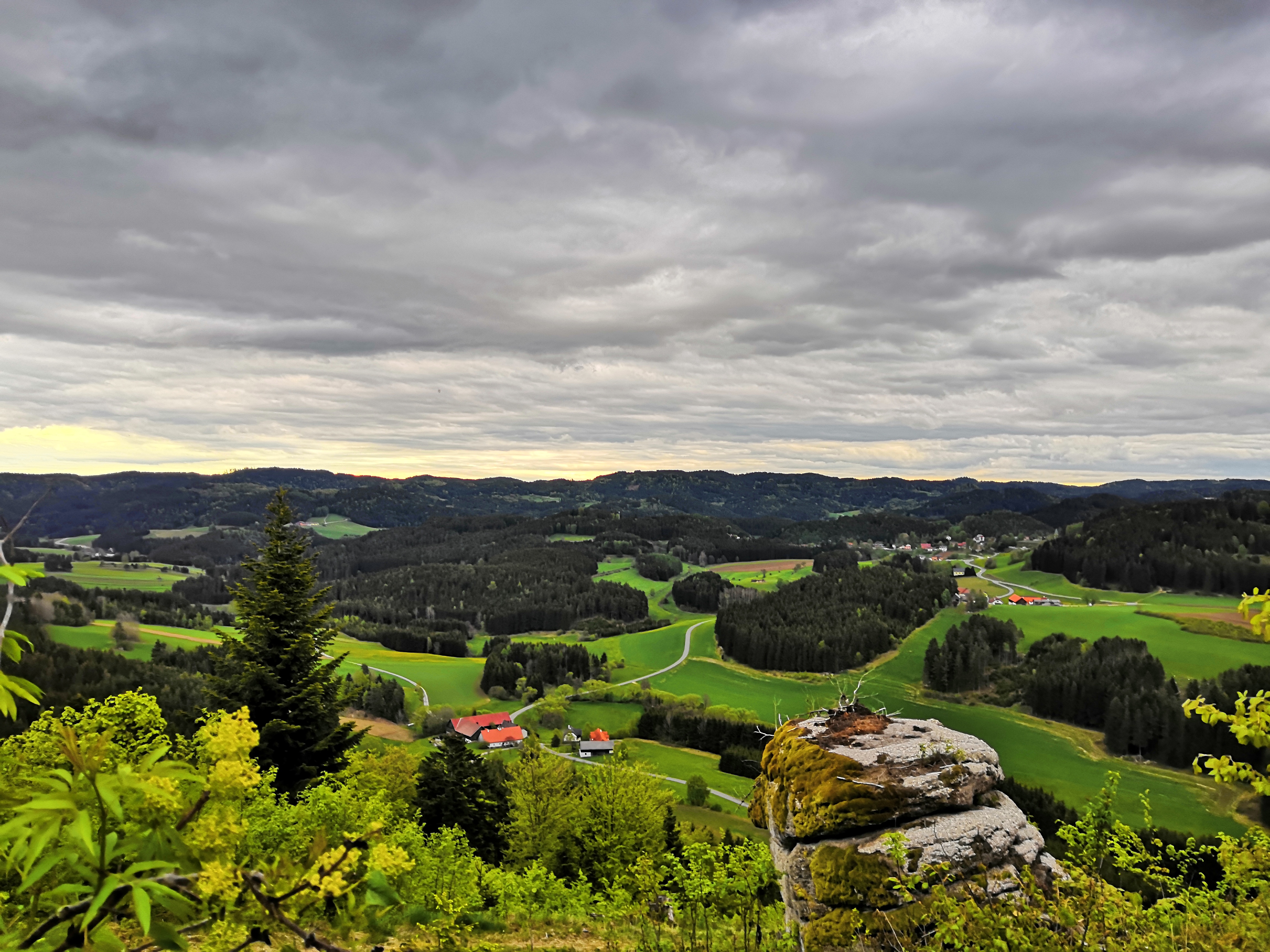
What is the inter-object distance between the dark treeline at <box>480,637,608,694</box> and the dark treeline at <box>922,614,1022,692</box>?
62.7m

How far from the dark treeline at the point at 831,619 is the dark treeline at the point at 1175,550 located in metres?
38.0

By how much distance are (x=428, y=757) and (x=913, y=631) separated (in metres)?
128

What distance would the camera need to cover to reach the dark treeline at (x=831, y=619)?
406 feet

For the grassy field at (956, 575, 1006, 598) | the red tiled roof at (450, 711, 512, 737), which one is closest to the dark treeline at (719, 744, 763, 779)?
the red tiled roof at (450, 711, 512, 737)

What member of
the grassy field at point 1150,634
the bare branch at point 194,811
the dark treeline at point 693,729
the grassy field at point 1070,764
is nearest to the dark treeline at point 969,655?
the grassy field at point 1150,634

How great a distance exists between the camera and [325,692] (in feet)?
80.2

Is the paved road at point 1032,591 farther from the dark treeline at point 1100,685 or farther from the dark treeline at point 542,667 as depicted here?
the dark treeline at point 542,667

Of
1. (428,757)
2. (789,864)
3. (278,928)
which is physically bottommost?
(428,757)

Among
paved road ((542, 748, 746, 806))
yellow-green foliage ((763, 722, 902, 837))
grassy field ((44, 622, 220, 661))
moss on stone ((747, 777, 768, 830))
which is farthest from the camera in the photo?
grassy field ((44, 622, 220, 661))

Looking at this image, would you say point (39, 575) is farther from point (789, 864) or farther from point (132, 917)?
point (789, 864)

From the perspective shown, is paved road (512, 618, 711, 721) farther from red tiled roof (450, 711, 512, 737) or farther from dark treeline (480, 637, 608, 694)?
dark treeline (480, 637, 608, 694)

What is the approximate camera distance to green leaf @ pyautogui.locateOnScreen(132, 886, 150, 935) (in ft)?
7.96

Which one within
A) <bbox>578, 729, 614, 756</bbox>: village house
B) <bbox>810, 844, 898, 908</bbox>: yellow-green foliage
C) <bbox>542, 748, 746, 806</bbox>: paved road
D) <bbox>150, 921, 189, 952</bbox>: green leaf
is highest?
<bbox>150, 921, 189, 952</bbox>: green leaf

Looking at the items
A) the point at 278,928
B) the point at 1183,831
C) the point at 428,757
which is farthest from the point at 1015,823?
the point at 1183,831
